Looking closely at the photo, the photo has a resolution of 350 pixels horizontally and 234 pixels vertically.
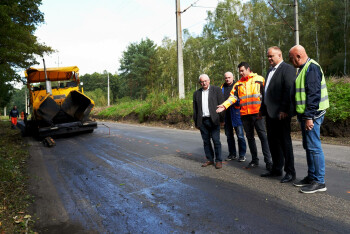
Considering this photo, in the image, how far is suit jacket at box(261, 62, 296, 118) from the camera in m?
3.86

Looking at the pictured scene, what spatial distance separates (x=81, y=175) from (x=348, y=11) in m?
31.9

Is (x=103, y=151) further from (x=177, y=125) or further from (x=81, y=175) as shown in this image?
(x=177, y=125)

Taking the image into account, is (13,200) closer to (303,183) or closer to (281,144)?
(281,144)

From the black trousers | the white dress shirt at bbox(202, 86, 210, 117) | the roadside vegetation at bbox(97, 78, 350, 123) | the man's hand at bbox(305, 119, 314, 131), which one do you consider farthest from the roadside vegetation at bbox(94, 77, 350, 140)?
the man's hand at bbox(305, 119, 314, 131)

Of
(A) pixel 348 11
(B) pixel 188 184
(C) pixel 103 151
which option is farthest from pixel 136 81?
(B) pixel 188 184

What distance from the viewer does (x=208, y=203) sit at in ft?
11.1

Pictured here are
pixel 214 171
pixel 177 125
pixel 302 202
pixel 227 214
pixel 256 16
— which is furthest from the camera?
pixel 256 16

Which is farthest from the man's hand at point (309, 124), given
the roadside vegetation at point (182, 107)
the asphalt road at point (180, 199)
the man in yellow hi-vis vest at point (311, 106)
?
the roadside vegetation at point (182, 107)

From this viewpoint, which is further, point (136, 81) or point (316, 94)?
point (136, 81)

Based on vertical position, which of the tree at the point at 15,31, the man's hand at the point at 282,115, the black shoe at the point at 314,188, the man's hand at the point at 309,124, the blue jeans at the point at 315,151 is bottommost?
the black shoe at the point at 314,188

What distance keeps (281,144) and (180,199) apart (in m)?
1.87

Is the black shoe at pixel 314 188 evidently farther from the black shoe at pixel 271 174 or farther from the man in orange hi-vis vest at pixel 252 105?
the man in orange hi-vis vest at pixel 252 105

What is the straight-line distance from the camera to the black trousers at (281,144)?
400 centimetres

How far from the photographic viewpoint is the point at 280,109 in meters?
3.93
